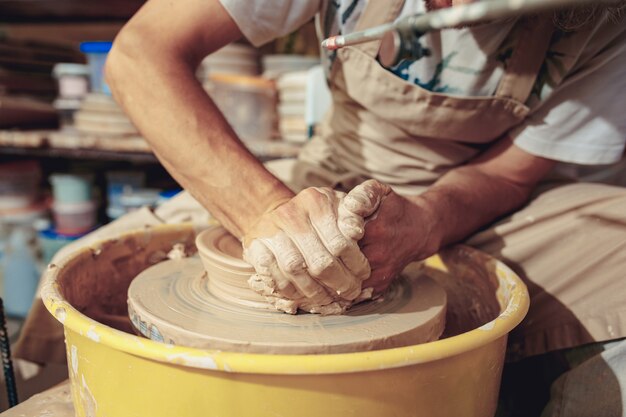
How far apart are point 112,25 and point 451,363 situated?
11.0 ft

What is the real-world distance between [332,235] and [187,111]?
1.32ft

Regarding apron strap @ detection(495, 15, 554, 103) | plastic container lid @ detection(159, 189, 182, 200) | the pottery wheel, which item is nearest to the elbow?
the pottery wheel

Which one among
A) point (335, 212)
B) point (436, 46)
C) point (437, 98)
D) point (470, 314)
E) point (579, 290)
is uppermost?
point (436, 46)

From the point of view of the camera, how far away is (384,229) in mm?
833

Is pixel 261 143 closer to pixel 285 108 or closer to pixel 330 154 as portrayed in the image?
pixel 285 108

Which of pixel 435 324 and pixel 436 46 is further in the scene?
pixel 436 46

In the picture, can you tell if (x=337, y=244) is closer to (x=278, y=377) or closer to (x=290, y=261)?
(x=290, y=261)

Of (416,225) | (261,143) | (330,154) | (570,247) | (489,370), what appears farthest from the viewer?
(261,143)

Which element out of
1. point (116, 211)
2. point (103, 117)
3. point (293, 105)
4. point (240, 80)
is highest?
point (240, 80)

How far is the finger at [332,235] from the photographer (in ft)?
2.39

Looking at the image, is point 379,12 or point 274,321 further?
point 379,12

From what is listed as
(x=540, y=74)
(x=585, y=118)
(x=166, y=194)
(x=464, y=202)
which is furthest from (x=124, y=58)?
(x=166, y=194)

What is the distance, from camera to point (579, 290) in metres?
1.03

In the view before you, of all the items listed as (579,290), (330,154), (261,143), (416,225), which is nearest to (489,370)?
(416,225)
